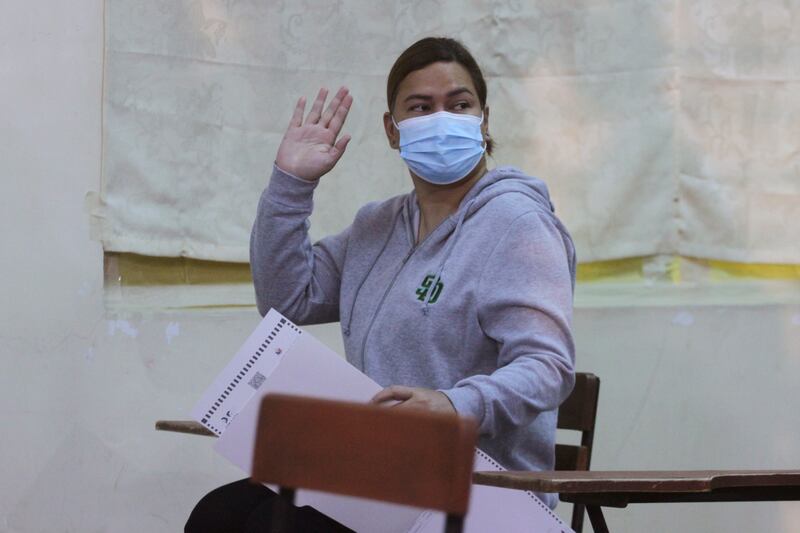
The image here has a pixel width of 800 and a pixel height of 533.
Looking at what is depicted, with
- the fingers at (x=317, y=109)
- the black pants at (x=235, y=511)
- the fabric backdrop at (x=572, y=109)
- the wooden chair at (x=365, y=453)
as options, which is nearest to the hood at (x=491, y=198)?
the fingers at (x=317, y=109)

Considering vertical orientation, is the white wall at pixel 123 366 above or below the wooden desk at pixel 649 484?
below

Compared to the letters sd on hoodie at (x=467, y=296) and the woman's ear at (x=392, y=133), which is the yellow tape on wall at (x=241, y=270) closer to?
the letters sd on hoodie at (x=467, y=296)

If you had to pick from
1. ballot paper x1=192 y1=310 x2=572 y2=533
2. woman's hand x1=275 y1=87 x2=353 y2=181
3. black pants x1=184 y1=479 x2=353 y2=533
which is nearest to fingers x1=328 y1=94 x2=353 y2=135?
woman's hand x1=275 y1=87 x2=353 y2=181

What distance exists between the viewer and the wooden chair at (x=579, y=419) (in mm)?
2859

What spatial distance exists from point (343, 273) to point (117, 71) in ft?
4.65

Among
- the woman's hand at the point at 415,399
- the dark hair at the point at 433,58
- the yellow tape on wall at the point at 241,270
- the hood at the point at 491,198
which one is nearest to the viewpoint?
the woman's hand at the point at 415,399

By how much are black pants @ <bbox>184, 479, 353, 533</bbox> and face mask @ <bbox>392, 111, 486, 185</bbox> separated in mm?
777

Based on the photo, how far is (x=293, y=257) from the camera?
2.72m

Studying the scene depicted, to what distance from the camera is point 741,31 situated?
154 inches

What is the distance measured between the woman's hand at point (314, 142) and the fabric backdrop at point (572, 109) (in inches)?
45.0

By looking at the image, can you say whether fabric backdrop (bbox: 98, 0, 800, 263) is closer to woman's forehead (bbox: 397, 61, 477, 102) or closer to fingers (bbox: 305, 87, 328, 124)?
fingers (bbox: 305, 87, 328, 124)

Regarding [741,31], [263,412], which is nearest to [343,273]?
[263,412]

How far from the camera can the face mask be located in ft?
8.44

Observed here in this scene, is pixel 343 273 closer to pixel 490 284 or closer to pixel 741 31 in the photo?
pixel 490 284
